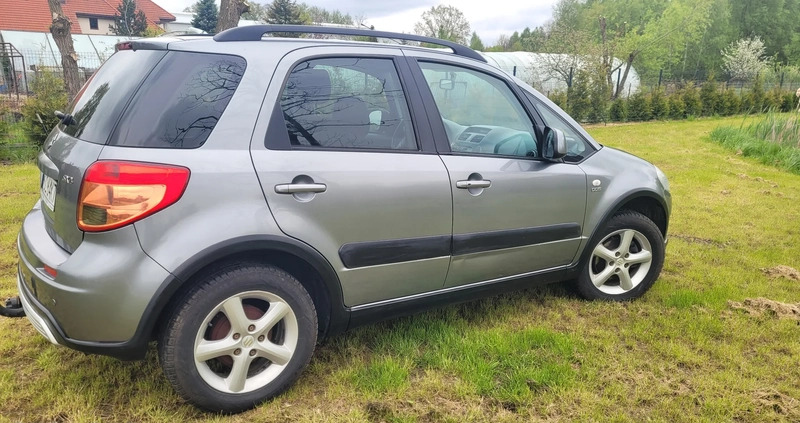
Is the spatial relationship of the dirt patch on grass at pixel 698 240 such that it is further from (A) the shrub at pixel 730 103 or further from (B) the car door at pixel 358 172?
(A) the shrub at pixel 730 103

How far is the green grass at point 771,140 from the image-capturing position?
31.1 ft

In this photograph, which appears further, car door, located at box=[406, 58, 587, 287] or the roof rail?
car door, located at box=[406, 58, 587, 287]

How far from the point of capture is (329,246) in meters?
2.45

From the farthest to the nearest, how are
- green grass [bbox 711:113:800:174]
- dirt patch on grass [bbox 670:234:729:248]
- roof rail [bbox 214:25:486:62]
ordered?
green grass [bbox 711:113:800:174] < dirt patch on grass [bbox 670:234:729:248] < roof rail [bbox 214:25:486:62]

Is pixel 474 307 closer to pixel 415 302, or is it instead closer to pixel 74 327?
pixel 415 302

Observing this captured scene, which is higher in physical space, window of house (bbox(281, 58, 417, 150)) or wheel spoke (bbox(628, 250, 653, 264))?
window of house (bbox(281, 58, 417, 150))

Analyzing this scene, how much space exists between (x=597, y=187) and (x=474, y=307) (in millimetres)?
1131

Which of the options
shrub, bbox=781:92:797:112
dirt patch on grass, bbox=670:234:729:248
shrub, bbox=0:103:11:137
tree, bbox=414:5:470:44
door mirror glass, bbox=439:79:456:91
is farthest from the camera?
tree, bbox=414:5:470:44

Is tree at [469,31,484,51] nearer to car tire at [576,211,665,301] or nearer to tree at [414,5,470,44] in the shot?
tree at [414,5,470,44]

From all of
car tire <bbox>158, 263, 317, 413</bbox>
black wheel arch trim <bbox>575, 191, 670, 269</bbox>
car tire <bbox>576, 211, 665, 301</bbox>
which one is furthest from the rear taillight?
car tire <bbox>576, 211, 665, 301</bbox>

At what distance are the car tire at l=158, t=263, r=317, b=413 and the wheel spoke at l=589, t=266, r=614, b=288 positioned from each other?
213 cm

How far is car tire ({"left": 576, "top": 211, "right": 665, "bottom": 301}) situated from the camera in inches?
144

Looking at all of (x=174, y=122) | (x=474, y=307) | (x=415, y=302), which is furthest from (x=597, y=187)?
(x=174, y=122)

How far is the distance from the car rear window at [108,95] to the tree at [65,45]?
24.0 feet
